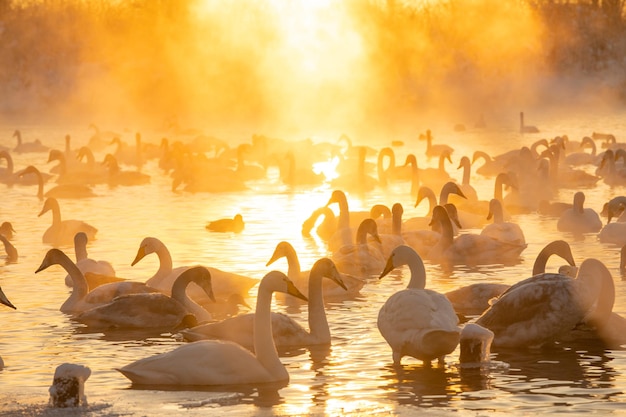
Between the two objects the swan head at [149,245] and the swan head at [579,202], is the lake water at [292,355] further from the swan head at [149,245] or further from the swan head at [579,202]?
the swan head at [149,245]

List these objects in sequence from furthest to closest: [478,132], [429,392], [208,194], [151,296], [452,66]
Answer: [452,66] → [478,132] → [208,194] → [151,296] → [429,392]

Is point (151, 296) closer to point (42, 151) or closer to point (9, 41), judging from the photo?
point (42, 151)

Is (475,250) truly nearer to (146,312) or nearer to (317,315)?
(317,315)

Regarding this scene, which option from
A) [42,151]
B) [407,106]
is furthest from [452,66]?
[42,151]

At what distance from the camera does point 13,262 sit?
20484 millimetres

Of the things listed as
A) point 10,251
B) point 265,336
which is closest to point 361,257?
point 10,251

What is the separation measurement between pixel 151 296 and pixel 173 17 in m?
77.7

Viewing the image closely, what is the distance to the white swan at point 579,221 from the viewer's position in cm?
2314

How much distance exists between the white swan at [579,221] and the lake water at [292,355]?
22cm

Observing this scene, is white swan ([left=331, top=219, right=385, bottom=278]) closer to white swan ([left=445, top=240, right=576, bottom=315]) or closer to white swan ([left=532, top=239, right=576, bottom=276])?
white swan ([left=445, top=240, right=576, bottom=315])

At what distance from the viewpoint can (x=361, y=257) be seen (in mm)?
18688

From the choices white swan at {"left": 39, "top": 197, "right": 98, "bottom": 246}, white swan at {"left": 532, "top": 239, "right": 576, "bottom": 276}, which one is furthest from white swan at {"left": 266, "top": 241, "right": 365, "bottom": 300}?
white swan at {"left": 39, "top": 197, "right": 98, "bottom": 246}

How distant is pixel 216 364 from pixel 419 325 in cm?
201

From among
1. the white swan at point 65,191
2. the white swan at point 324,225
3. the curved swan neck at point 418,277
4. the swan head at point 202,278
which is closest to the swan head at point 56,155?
the white swan at point 65,191
